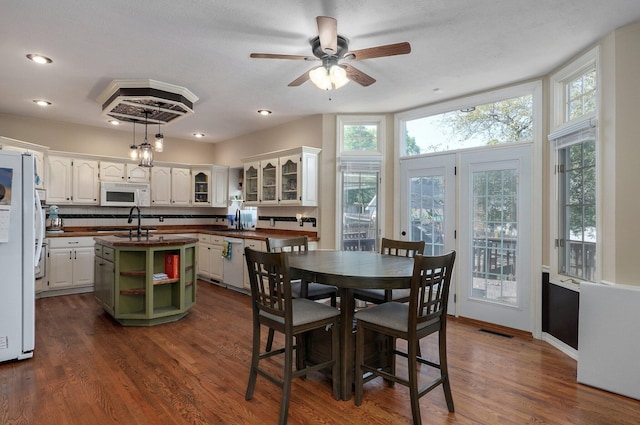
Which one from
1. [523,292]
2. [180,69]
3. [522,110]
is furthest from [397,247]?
[180,69]

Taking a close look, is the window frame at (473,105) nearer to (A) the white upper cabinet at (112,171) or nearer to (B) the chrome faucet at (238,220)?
(B) the chrome faucet at (238,220)

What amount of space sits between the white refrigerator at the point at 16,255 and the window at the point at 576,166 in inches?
183

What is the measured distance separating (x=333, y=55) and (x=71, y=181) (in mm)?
4947

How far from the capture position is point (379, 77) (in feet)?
12.1

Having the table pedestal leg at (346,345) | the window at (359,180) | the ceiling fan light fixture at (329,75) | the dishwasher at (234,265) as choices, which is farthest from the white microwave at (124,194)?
the table pedestal leg at (346,345)

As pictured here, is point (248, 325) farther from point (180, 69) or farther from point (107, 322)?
point (180, 69)

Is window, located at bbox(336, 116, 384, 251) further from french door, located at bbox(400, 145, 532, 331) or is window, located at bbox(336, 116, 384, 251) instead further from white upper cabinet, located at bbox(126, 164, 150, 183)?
white upper cabinet, located at bbox(126, 164, 150, 183)

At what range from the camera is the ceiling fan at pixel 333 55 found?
2.24 metres

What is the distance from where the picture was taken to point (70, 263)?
512 centimetres

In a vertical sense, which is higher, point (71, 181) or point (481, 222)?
point (71, 181)

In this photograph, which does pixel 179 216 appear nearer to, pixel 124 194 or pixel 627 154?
pixel 124 194

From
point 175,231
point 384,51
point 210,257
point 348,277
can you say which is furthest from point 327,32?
point 175,231

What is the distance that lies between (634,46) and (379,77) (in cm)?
202

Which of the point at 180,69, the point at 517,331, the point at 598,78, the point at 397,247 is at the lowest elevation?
the point at 517,331
